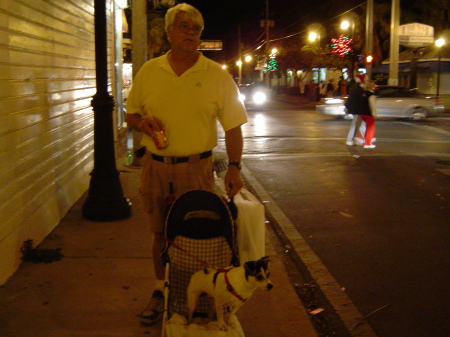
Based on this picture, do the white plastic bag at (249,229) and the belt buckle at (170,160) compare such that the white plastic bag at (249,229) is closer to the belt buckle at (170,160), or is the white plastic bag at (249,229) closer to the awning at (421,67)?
the belt buckle at (170,160)

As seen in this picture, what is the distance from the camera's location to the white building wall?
4.96m

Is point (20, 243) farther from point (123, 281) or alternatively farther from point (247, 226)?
point (247, 226)

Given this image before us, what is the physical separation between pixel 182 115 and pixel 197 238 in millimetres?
850

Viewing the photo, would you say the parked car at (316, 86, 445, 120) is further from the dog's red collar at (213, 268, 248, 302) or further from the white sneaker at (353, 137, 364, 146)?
the dog's red collar at (213, 268, 248, 302)

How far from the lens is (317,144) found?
15.5 meters

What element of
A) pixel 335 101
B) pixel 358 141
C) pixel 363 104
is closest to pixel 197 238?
pixel 363 104

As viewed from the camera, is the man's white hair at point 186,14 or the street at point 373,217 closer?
the man's white hair at point 186,14

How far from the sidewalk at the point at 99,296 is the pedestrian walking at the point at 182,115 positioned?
886 mm

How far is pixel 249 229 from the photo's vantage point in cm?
371

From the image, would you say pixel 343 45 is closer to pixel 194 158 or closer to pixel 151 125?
pixel 194 158

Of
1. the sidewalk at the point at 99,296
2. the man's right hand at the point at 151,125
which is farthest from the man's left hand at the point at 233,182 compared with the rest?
the sidewalk at the point at 99,296

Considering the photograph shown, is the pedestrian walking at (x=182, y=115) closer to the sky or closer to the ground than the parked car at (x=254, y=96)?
closer to the sky

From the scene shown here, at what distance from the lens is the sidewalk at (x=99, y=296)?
416cm

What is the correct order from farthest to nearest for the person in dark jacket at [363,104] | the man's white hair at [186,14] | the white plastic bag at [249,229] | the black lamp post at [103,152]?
the person in dark jacket at [363,104]
the black lamp post at [103,152]
the man's white hair at [186,14]
the white plastic bag at [249,229]
